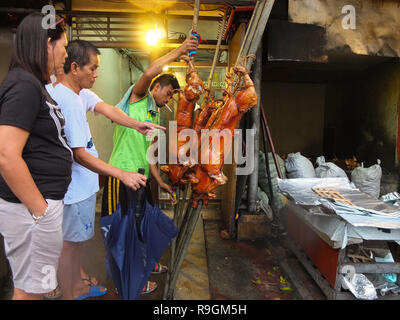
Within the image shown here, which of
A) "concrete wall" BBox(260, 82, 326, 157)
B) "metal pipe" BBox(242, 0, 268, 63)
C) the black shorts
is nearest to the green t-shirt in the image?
the black shorts

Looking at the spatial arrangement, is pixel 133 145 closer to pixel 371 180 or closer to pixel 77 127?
pixel 77 127

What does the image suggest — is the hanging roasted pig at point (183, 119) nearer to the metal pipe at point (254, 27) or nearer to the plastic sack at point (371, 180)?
the metal pipe at point (254, 27)

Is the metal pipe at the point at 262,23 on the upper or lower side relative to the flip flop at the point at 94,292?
upper

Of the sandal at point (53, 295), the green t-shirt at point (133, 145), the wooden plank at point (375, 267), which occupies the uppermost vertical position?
the green t-shirt at point (133, 145)

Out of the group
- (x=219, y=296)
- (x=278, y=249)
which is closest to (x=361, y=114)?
(x=278, y=249)

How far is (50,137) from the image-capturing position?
164 cm

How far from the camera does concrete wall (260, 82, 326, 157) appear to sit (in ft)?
28.1

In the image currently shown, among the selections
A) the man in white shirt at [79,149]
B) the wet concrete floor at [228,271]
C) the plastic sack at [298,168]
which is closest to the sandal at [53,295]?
the man in white shirt at [79,149]

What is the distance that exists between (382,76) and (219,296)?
5.52m

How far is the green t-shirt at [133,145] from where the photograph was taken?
2.56 meters

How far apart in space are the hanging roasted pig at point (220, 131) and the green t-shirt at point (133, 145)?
24.7 inches

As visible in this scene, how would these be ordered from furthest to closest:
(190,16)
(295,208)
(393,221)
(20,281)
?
1. (190,16)
2. (295,208)
3. (393,221)
4. (20,281)

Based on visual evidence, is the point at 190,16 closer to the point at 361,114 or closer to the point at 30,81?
the point at 30,81

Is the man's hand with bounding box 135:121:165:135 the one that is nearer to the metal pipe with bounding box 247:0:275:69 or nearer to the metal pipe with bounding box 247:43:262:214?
A: the metal pipe with bounding box 247:0:275:69
